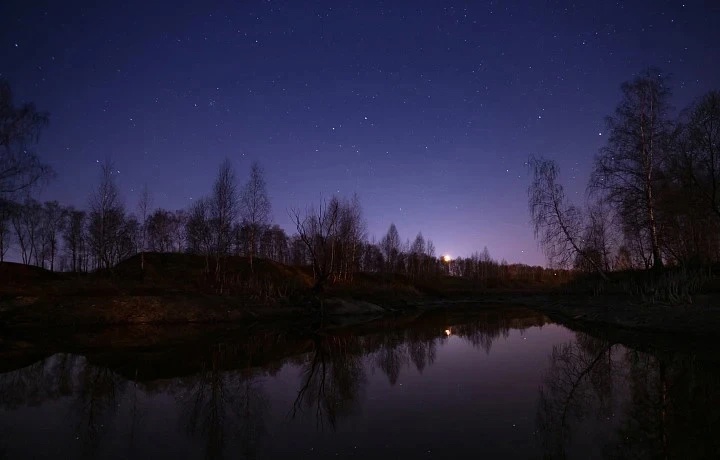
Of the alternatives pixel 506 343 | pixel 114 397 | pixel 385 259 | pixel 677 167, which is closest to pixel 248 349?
pixel 114 397

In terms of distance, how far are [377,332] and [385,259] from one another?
7751cm

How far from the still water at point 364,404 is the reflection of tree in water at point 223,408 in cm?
4

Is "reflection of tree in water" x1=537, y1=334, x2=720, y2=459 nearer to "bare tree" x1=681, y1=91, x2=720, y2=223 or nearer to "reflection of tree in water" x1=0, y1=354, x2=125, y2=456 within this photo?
Result: "reflection of tree in water" x1=0, y1=354, x2=125, y2=456

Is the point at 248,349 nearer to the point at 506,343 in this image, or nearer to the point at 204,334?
the point at 204,334

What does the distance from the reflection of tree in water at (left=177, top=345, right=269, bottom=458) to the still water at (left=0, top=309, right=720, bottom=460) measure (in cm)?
4

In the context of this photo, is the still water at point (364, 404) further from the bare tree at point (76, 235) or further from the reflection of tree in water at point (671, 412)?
the bare tree at point (76, 235)

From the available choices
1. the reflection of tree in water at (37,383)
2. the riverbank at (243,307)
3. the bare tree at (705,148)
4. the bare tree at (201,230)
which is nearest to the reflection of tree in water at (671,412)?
the riverbank at (243,307)

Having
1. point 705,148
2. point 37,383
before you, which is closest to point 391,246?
point 705,148

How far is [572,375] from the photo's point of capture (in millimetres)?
11430

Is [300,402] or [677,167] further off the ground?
[677,167]

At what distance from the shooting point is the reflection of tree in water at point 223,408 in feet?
22.9

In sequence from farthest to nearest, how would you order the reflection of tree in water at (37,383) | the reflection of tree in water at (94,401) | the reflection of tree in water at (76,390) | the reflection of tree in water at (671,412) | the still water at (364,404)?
the reflection of tree in water at (37,383) < the reflection of tree in water at (76,390) < the reflection of tree in water at (94,401) < the still water at (364,404) < the reflection of tree in water at (671,412)

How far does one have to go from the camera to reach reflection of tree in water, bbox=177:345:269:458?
275 inches

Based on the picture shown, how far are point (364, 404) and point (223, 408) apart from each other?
3.00 metres
